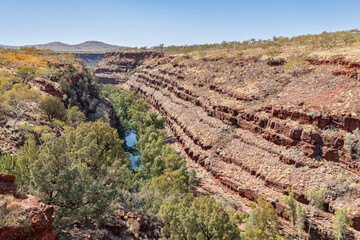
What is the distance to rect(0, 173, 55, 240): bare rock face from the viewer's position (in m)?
10.8

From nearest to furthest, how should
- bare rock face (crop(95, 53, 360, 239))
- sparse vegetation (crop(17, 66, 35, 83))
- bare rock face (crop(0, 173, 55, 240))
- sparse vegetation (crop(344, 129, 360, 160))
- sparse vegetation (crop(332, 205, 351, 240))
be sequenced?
bare rock face (crop(0, 173, 55, 240))
sparse vegetation (crop(332, 205, 351, 240))
sparse vegetation (crop(344, 129, 360, 160))
bare rock face (crop(95, 53, 360, 239))
sparse vegetation (crop(17, 66, 35, 83))

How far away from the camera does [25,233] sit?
36.5 feet

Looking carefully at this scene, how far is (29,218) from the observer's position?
37.8ft

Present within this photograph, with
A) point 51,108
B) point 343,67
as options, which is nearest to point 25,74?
point 51,108

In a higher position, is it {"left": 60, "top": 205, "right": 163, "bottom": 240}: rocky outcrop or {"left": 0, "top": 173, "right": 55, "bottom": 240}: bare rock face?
{"left": 0, "top": 173, "right": 55, "bottom": 240}: bare rock face

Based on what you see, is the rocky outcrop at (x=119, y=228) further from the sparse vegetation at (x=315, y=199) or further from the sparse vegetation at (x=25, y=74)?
the sparse vegetation at (x=25, y=74)

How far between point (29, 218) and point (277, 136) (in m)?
42.8

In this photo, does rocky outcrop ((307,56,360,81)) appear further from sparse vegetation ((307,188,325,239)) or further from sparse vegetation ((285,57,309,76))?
sparse vegetation ((307,188,325,239))

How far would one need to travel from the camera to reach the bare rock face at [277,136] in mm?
33781

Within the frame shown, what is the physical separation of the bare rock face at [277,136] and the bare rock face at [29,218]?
3373 centimetres

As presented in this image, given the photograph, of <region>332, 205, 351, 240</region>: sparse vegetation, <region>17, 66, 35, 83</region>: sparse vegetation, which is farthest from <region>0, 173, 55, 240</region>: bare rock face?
<region>17, 66, 35, 83</region>: sparse vegetation

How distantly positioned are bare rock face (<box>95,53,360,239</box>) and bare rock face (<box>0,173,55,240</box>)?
1328 inches

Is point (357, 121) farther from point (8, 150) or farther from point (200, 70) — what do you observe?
point (200, 70)

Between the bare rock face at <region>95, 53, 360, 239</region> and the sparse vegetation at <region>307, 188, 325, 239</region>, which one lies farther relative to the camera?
the bare rock face at <region>95, 53, 360, 239</region>
